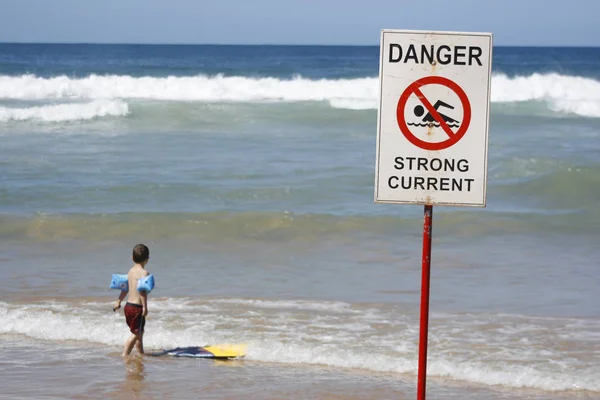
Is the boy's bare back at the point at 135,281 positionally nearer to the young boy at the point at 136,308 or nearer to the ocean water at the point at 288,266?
the young boy at the point at 136,308

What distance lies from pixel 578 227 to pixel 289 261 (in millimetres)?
4556

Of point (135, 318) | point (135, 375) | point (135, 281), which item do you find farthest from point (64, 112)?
point (135, 375)

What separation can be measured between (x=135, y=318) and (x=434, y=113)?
13.5 ft

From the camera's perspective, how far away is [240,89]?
40.4 metres

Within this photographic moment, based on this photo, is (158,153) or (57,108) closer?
(158,153)

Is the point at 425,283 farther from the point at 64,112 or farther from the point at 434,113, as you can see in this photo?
the point at 64,112

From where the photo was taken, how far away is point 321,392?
6.43 m

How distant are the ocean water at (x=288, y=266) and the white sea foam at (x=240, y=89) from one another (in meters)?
14.7

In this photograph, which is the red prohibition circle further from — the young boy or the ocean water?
the young boy

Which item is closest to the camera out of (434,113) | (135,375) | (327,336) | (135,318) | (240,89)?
(434,113)

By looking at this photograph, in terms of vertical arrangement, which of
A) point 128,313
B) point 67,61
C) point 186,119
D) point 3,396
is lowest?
point 3,396

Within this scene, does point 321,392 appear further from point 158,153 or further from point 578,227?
point 158,153

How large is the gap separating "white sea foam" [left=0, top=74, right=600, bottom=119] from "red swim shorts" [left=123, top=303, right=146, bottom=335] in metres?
28.8

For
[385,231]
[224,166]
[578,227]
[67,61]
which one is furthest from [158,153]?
[67,61]
